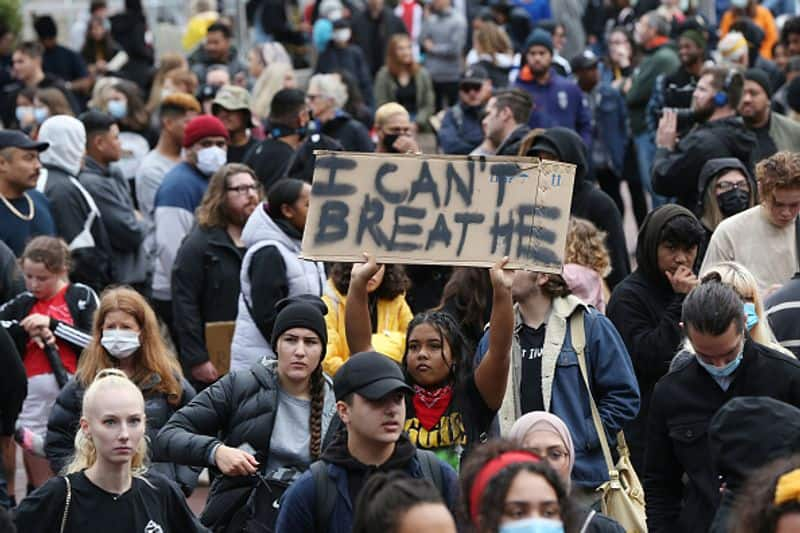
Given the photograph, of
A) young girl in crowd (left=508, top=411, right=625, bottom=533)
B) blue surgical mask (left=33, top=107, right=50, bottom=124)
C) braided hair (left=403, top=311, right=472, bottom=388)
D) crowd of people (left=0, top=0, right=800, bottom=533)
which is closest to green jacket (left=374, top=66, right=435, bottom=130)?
crowd of people (left=0, top=0, right=800, bottom=533)

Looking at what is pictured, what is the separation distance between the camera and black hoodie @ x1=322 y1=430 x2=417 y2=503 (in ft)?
19.0

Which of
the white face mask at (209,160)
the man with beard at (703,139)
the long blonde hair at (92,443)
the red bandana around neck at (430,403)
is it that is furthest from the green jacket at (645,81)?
the long blonde hair at (92,443)

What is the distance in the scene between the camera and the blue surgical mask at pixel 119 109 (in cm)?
1395

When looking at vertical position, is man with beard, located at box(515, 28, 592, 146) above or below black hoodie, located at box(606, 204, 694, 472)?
above

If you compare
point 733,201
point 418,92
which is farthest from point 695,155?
point 418,92

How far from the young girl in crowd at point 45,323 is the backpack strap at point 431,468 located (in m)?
3.77

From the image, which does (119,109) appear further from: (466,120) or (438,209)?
(438,209)

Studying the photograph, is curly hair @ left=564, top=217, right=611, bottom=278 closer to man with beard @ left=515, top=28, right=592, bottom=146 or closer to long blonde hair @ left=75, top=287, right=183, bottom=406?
long blonde hair @ left=75, top=287, right=183, bottom=406

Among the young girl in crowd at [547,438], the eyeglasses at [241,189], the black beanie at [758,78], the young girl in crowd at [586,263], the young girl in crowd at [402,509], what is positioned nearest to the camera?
the young girl in crowd at [402,509]

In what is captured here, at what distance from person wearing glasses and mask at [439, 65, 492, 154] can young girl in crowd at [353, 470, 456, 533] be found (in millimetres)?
8922

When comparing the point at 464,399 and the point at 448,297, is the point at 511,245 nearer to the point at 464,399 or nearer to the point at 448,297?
the point at 464,399

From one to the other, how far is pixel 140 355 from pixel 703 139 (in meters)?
4.05

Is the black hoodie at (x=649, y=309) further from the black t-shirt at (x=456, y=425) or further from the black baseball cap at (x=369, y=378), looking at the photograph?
the black baseball cap at (x=369, y=378)

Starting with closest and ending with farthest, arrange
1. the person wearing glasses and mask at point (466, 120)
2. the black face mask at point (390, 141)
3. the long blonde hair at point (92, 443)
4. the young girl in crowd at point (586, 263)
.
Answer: the long blonde hair at point (92, 443)
the young girl in crowd at point (586, 263)
the black face mask at point (390, 141)
the person wearing glasses and mask at point (466, 120)
